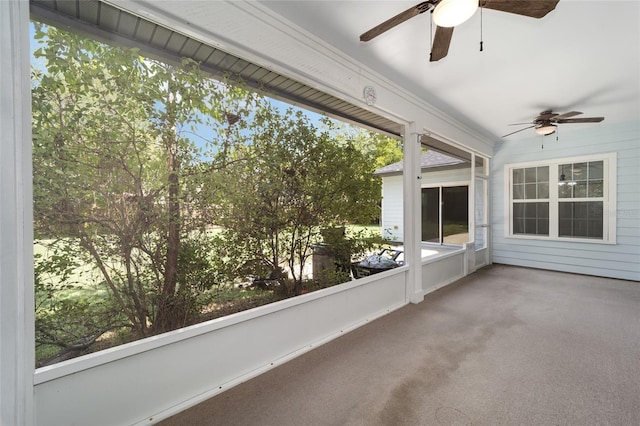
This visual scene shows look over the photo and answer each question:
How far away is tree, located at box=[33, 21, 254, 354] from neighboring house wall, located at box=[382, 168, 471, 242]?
426 cm

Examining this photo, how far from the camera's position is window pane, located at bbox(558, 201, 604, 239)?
16.9 feet

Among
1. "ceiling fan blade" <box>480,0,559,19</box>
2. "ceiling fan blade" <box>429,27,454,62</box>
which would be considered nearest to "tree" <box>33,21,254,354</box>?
"ceiling fan blade" <box>429,27,454,62</box>

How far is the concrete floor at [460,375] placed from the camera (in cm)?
173

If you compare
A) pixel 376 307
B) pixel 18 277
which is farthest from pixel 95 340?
pixel 376 307

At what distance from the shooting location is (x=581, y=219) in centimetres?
534

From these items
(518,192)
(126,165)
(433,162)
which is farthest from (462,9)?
(518,192)

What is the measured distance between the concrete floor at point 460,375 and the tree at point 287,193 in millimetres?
868

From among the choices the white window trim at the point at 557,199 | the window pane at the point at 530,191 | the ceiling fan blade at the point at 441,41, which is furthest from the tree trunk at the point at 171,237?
the window pane at the point at 530,191

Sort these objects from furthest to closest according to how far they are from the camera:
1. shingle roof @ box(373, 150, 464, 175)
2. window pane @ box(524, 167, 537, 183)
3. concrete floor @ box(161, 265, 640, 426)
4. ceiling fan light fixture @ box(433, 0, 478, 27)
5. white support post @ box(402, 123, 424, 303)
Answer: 1. shingle roof @ box(373, 150, 464, 175)
2. window pane @ box(524, 167, 537, 183)
3. white support post @ box(402, 123, 424, 303)
4. concrete floor @ box(161, 265, 640, 426)
5. ceiling fan light fixture @ box(433, 0, 478, 27)

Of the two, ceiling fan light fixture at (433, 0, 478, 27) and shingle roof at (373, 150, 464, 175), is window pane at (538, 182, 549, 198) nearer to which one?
shingle roof at (373, 150, 464, 175)

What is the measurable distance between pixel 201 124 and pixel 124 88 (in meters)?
0.48

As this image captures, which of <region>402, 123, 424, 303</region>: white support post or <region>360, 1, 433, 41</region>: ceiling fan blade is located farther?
<region>402, 123, 424, 303</region>: white support post

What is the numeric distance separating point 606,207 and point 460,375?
211 inches

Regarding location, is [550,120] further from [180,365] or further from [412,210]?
[180,365]
